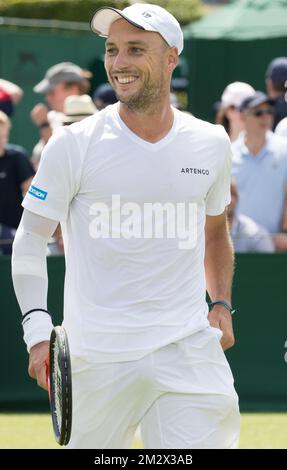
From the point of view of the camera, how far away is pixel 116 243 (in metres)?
5.12

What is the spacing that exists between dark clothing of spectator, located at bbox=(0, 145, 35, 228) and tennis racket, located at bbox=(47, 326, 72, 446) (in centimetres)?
532

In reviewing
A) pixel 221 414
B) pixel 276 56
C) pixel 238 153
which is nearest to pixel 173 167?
pixel 221 414

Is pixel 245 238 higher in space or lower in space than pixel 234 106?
lower

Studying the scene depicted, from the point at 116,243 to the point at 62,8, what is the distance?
22166 mm

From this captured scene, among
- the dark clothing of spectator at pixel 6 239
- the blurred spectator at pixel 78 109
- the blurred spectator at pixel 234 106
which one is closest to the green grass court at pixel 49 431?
the dark clothing of spectator at pixel 6 239

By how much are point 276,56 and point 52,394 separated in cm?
1089

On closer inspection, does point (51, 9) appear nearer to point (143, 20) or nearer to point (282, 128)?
point (282, 128)

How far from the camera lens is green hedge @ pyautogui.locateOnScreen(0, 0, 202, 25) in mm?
26469

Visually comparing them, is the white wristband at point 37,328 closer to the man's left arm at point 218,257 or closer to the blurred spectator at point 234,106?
the man's left arm at point 218,257

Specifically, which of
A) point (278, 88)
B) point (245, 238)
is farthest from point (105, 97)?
point (245, 238)

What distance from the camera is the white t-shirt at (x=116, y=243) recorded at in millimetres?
5094

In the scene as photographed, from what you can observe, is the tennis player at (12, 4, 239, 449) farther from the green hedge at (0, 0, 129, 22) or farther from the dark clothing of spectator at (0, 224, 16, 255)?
the green hedge at (0, 0, 129, 22)

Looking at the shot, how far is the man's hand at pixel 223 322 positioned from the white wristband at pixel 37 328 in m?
0.73

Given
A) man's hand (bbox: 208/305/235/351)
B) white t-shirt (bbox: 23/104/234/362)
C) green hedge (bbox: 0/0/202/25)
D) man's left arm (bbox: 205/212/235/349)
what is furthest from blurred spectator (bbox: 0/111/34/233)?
green hedge (bbox: 0/0/202/25)
